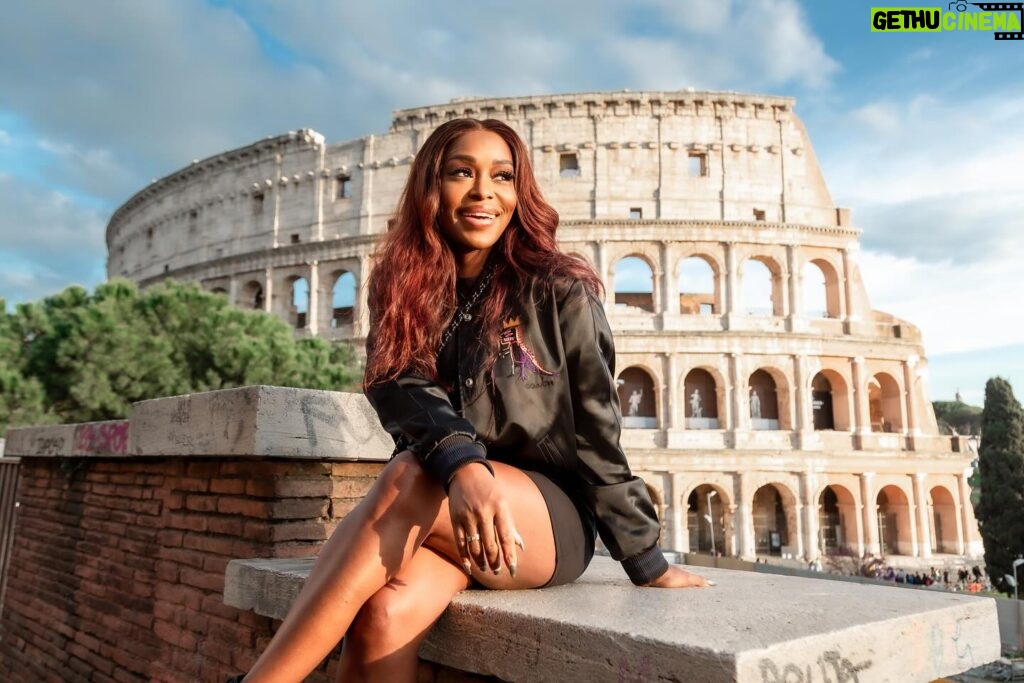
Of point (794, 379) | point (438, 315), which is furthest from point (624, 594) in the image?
point (794, 379)

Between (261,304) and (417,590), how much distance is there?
90.8 ft

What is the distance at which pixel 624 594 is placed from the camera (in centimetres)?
170

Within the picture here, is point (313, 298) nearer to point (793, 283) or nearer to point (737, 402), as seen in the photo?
point (737, 402)

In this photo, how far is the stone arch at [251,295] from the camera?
88.0 feet

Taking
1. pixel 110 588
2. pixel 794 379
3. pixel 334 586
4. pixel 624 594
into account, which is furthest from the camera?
pixel 794 379

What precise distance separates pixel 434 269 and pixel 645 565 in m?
0.97

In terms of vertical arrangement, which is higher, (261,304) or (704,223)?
(704,223)

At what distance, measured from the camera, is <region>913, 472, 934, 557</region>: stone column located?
22.3 meters

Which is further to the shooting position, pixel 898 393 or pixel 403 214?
pixel 898 393

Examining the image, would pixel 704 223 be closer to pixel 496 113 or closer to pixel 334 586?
pixel 496 113

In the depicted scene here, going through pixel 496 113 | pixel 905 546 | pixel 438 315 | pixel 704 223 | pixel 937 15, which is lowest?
pixel 905 546

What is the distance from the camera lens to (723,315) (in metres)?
22.8

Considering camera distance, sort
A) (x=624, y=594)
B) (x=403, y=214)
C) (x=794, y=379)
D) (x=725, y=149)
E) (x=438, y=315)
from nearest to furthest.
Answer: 1. (x=624, y=594)
2. (x=438, y=315)
3. (x=403, y=214)
4. (x=794, y=379)
5. (x=725, y=149)

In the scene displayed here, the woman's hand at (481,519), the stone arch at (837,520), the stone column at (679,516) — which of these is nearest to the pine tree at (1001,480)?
the stone arch at (837,520)
